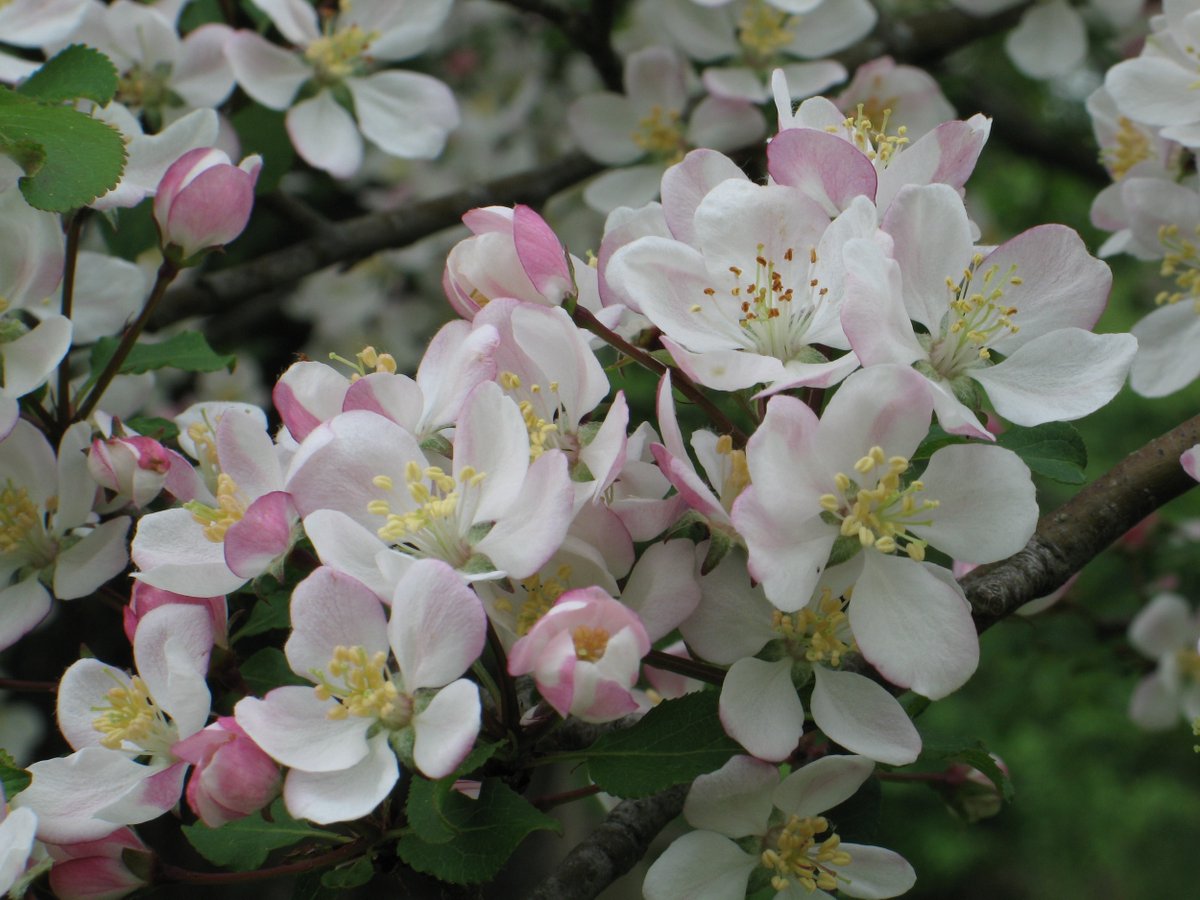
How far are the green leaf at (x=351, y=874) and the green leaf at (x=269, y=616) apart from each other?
9.4 inches

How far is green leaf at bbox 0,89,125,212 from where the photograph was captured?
109cm

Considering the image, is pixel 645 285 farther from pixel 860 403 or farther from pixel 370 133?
pixel 370 133

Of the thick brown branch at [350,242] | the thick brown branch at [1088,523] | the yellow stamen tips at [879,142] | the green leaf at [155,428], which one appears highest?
the yellow stamen tips at [879,142]

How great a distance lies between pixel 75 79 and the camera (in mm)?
1237

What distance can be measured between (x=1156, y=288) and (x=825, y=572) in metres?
3.95

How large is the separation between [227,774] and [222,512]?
0.24 m

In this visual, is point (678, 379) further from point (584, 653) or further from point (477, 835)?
point (477, 835)

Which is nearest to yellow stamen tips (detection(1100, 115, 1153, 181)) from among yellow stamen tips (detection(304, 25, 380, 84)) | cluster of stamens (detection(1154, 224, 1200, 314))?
cluster of stamens (detection(1154, 224, 1200, 314))

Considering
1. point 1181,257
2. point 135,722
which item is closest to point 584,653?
point 135,722

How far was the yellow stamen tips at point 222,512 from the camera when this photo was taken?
990mm

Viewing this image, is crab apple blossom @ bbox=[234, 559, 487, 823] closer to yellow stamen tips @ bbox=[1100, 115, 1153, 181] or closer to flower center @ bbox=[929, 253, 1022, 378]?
flower center @ bbox=[929, 253, 1022, 378]

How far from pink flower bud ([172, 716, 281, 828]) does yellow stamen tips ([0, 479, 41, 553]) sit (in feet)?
1.40

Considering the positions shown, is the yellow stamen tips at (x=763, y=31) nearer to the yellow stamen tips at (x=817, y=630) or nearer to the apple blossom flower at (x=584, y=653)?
the yellow stamen tips at (x=817, y=630)

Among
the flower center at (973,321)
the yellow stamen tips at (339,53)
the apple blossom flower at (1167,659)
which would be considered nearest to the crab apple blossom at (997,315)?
the flower center at (973,321)
